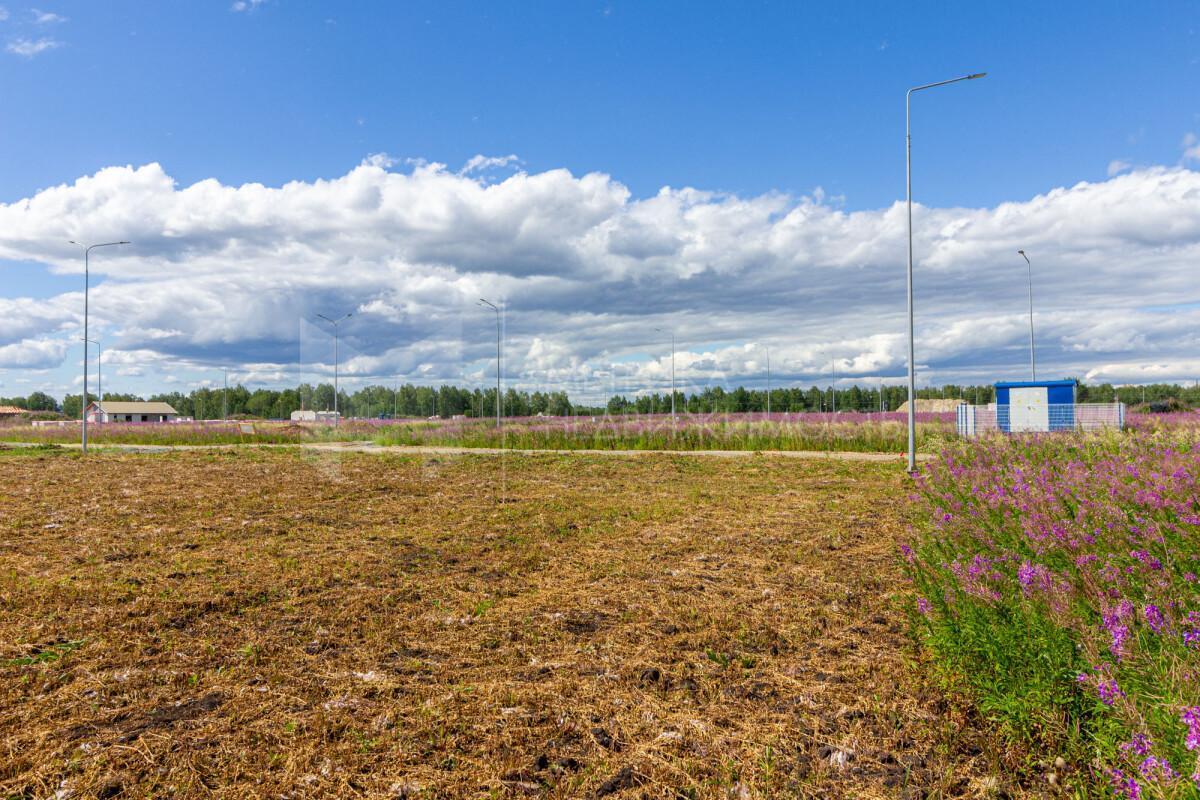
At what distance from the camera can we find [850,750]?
3.20 meters

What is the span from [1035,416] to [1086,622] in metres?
23.5

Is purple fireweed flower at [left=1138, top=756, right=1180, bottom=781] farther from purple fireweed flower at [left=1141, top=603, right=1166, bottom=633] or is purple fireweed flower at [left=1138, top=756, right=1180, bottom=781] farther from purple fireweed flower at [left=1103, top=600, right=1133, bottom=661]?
purple fireweed flower at [left=1141, top=603, right=1166, bottom=633]

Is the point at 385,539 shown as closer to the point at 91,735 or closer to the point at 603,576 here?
the point at 603,576

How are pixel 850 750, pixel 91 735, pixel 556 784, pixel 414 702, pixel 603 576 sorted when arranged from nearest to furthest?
1. pixel 556 784
2. pixel 850 750
3. pixel 91 735
4. pixel 414 702
5. pixel 603 576

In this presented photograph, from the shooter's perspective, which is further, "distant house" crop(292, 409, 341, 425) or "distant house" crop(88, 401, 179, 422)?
"distant house" crop(88, 401, 179, 422)

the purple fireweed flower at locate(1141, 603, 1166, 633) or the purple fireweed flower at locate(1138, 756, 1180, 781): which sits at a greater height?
the purple fireweed flower at locate(1141, 603, 1166, 633)

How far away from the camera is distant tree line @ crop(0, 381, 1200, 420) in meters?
12.8

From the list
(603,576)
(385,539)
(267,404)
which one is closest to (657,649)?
(603,576)

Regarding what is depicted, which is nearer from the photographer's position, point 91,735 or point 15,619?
point 91,735

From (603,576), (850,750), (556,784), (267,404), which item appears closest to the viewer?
(556,784)

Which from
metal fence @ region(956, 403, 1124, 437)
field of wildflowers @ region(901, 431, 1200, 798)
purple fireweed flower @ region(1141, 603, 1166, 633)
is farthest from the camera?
metal fence @ region(956, 403, 1124, 437)

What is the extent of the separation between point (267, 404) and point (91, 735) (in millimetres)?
92931

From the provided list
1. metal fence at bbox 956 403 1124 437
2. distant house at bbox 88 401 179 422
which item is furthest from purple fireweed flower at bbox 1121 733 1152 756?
distant house at bbox 88 401 179 422

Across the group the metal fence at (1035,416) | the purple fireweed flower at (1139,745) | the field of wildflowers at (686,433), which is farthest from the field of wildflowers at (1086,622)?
the metal fence at (1035,416)
